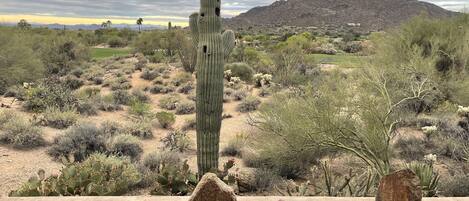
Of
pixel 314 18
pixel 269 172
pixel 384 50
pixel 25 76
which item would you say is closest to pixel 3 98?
pixel 25 76

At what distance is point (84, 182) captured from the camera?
7.09 metres

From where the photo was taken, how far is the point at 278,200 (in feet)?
13.6

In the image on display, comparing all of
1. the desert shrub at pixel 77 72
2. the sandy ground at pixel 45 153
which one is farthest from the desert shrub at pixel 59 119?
the desert shrub at pixel 77 72

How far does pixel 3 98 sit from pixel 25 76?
383 centimetres

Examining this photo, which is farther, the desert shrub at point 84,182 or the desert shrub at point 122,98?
the desert shrub at point 122,98

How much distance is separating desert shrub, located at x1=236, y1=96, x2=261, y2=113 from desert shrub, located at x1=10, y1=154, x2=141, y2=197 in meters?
9.72

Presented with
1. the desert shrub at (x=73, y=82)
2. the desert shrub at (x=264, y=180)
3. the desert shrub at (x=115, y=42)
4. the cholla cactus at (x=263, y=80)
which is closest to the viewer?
the desert shrub at (x=264, y=180)

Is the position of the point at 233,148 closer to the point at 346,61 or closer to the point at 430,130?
the point at 430,130

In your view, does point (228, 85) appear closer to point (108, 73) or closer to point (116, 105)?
point (116, 105)

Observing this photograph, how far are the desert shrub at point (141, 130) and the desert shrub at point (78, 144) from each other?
1.66m

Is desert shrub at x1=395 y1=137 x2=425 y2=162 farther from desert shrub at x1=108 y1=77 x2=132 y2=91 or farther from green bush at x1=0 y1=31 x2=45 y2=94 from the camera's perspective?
green bush at x1=0 y1=31 x2=45 y2=94

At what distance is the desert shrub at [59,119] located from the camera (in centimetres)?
1381

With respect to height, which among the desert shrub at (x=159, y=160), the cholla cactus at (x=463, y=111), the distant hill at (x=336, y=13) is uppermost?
the distant hill at (x=336, y=13)

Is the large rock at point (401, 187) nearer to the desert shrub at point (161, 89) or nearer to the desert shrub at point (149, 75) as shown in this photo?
the desert shrub at point (161, 89)
